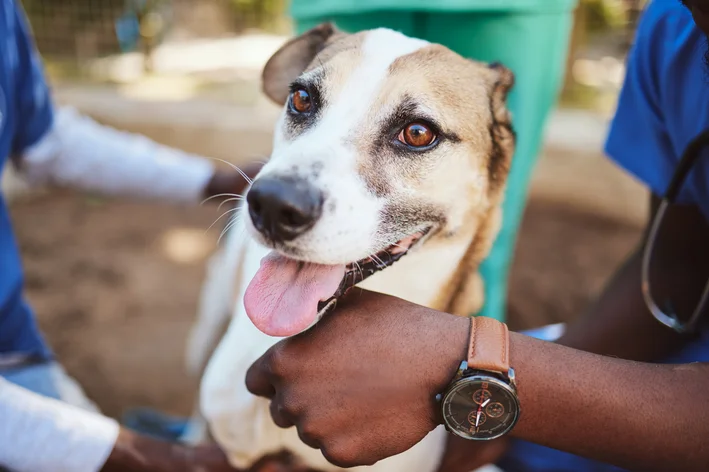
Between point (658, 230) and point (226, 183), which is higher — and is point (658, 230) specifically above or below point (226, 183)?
above

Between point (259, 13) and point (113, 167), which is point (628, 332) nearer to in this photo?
point (113, 167)

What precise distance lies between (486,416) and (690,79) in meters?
1.06

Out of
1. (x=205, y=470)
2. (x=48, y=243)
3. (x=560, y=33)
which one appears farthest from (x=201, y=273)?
(x=560, y=33)

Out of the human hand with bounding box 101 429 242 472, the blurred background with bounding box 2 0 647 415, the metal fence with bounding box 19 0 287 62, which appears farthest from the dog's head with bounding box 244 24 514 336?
the metal fence with bounding box 19 0 287 62

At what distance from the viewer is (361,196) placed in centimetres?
138

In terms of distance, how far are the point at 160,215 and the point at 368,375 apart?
3786 millimetres

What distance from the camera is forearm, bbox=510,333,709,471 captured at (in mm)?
1251

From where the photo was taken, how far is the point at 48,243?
4.20m

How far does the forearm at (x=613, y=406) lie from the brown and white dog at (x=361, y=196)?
0.42 m

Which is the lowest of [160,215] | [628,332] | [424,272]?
[160,215]

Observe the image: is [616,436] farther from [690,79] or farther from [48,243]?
[48,243]

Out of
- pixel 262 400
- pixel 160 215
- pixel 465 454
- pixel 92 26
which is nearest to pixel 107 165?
pixel 262 400

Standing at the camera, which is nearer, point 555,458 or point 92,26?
point 555,458

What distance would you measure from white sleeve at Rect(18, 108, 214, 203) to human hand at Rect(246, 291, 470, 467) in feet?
4.65
